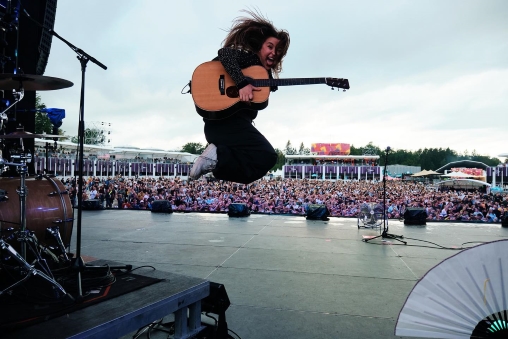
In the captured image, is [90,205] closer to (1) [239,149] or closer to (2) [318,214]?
(2) [318,214]

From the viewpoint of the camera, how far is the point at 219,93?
2.46 meters

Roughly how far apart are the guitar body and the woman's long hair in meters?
0.25

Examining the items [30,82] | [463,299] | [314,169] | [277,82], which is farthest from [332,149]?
[463,299]

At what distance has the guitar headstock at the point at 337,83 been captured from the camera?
2.69 m

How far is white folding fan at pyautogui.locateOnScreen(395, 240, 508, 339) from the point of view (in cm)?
126

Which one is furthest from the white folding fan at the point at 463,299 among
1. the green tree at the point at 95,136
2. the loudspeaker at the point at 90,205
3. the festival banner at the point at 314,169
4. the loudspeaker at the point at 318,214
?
the green tree at the point at 95,136

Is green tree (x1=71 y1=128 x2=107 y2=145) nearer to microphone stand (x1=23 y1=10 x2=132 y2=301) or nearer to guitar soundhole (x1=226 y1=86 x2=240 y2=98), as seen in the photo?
microphone stand (x1=23 y1=10 x2=132 y2=301)

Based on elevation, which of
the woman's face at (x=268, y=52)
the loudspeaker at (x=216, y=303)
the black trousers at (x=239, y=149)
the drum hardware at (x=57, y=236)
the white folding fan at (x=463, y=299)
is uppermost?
the woman's face at (x=268, y=52)

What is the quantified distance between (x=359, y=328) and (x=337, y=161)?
67.0 metres

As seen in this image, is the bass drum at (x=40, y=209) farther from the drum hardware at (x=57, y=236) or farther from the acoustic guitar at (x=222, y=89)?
the acoustic guitar at (x=222, y=89)

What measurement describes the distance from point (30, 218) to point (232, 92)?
89.2 inches

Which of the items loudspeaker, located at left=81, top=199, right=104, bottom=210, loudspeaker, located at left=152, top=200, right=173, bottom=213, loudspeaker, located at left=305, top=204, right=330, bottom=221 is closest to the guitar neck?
loudspeaker, located at left=305, top=204, right=330, bottom=221

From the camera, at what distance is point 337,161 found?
67125 millimetres

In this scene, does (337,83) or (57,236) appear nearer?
(337,83)
